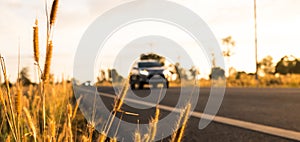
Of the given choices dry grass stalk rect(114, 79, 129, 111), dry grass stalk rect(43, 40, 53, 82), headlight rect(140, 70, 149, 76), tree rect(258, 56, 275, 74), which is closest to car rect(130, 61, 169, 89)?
headlight rect(140, 70, 149, 76)

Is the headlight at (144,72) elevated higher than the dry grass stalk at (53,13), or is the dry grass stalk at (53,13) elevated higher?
the headlight at (144,72)

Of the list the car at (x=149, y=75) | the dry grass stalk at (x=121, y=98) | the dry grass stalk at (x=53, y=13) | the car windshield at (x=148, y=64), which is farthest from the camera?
the car windshield at (x=148, y=64)

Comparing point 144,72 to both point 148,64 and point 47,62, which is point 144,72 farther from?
point 47,62

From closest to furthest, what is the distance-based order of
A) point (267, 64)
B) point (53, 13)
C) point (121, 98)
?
point (53, 13)
point (121, 98)
point (267, 64)

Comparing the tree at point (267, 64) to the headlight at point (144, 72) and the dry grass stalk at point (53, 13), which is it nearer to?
the headlight at point (144, 72)

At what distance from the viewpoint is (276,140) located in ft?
11.4

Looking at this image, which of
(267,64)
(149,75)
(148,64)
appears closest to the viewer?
(149,75)

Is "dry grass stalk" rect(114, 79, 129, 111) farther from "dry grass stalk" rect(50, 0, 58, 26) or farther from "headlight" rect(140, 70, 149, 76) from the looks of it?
"headlight" rect(140, 70, 149, 76)

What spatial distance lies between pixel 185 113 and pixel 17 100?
474 mm

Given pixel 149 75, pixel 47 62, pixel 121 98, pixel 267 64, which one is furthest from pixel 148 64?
pixel 267 64

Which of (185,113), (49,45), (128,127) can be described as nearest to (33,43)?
(49,45)

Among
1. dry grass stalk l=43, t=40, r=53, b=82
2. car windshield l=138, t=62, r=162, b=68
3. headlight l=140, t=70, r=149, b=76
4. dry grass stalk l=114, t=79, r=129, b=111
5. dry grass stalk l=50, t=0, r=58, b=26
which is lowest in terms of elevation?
dry grass stalk l=114, t=79, r=129, b=111

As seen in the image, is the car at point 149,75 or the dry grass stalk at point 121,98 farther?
the car at point 149,75

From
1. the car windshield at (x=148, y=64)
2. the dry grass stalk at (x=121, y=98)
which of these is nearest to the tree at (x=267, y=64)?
the car windshield at (x=148, y=64)
